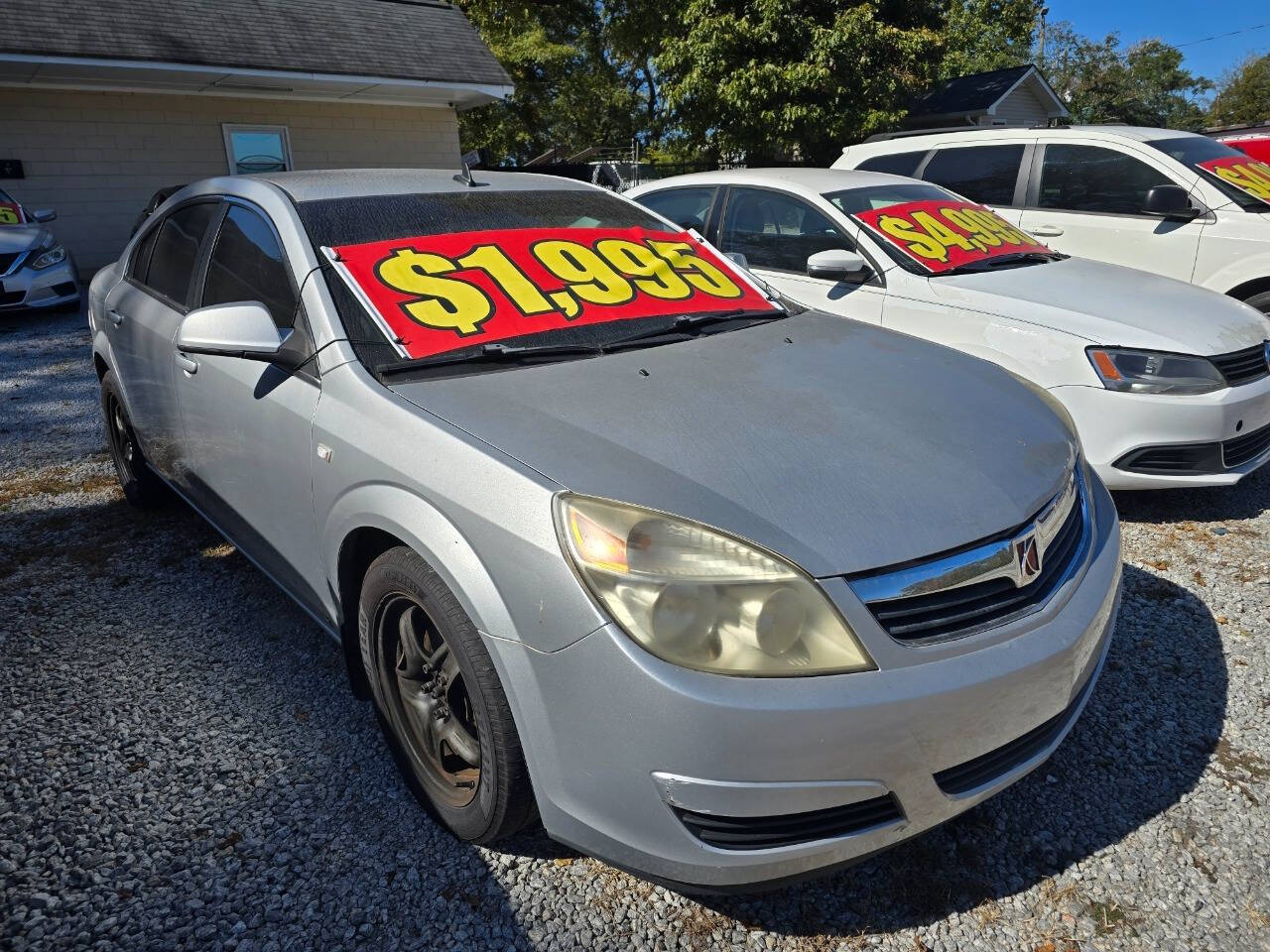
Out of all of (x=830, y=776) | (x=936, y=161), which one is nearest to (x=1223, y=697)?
(x=830, y=776)

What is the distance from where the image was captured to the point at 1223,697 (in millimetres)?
2738

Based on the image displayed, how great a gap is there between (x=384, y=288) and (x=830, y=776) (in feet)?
5.69

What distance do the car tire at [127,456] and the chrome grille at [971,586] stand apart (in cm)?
353

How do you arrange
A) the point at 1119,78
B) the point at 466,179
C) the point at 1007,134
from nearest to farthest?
the point at 466,179
the point at 1007,134
the point at 1119,78

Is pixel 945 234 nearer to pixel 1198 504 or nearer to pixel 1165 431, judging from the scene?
pixel 1165 431

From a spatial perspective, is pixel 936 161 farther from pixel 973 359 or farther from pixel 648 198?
pixel 973 359

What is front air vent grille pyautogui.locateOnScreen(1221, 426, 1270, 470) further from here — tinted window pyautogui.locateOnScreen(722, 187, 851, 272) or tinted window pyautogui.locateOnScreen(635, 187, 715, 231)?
tinted window pyautogui.locateOnScreen(635, 187, 715, 231)

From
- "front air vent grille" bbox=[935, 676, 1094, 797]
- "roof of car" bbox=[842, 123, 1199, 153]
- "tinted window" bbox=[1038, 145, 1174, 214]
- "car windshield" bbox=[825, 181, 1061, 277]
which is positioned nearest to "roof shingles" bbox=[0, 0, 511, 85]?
"roof of car" bbox=[842, 123, 1199, 153]

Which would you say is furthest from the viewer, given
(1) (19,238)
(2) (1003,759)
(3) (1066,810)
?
(1) (19,238)

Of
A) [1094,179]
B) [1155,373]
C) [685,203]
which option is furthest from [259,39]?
[1155,373]

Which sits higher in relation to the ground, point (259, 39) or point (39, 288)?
point (259, 39)

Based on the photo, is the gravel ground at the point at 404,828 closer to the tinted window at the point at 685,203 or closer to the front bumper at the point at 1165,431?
the front bumper at the point at 1165,431

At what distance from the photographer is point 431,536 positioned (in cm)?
191

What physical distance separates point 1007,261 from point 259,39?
508 inches
